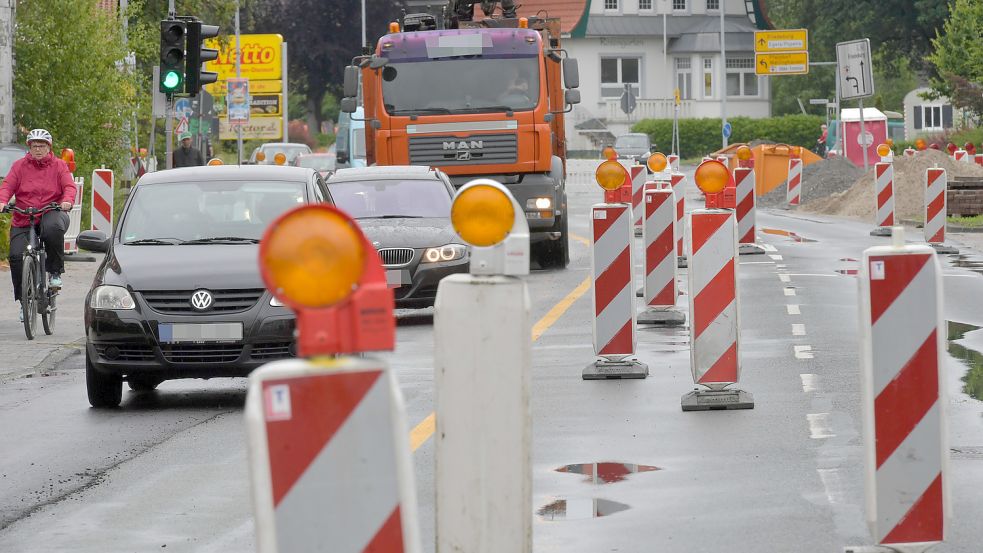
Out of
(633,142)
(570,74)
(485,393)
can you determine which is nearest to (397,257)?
(570,74)

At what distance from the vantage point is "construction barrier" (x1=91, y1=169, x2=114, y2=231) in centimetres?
2652

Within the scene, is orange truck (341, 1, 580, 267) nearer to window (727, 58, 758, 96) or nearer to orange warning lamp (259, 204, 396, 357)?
orange warning lamp (259, 204, 396, 357)

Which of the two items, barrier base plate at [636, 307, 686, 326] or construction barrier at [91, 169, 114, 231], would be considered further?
construction barrier at [91, 169, 114, 231]

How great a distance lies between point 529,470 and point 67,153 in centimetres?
2271

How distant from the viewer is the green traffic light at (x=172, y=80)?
23.5m

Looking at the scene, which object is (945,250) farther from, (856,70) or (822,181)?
(822,181)

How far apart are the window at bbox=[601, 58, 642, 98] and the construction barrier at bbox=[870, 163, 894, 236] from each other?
66.6 m

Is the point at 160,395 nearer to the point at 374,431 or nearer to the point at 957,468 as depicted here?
the point at 957,468

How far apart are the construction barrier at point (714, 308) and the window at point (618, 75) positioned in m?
87.2

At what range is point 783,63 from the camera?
72.2 m

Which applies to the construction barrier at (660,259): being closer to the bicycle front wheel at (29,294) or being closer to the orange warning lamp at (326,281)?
the bicycle front wheel at (29,294)

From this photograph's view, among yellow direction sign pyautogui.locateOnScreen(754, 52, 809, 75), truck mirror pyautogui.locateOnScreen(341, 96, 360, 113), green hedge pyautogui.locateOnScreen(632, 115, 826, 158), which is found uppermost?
yellow direction sign pyautogui.locateOnScreen(754, 52, 809, 75)

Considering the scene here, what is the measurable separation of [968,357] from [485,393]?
8.49 metres

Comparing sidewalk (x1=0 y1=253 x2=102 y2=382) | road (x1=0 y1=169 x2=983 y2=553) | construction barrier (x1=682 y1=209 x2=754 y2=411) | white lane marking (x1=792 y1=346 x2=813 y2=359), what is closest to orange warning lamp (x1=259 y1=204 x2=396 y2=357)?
road (x1=0 y1=169 x2=983 y2=553)
